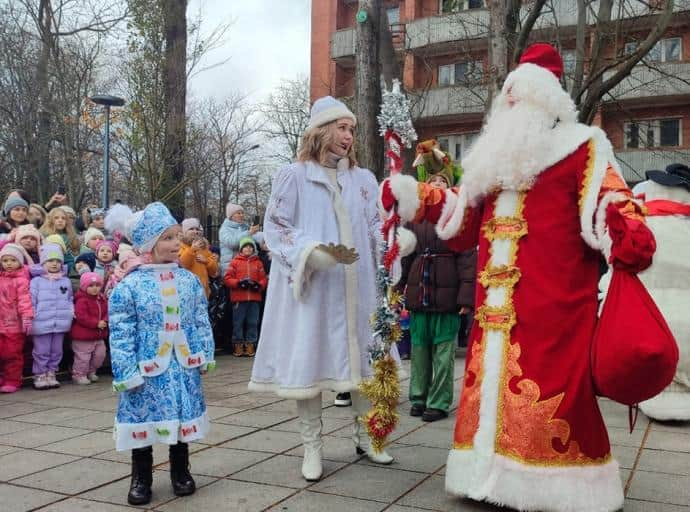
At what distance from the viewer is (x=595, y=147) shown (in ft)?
12.8

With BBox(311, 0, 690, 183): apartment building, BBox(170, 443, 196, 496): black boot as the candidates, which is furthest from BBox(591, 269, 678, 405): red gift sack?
BBox(311, 0, 690, 183): apartment building

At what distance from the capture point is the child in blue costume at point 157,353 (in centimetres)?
401

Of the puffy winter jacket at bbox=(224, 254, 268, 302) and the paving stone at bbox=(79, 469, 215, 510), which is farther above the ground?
the puffy winter jacket at bbox=(224, 254, 268, 302)

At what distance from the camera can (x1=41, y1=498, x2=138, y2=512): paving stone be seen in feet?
12.9

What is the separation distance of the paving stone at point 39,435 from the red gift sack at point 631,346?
12.8 ft

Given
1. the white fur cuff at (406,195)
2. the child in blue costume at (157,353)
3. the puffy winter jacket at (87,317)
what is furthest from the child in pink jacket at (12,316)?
the white fur cuff at (406,195)

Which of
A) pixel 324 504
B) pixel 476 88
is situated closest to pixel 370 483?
pixel 324 504

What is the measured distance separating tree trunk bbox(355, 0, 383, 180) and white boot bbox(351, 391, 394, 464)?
599 centimetres

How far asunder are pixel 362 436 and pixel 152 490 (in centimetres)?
141

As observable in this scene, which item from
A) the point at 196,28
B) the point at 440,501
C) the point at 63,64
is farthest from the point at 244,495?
the point at 63,64

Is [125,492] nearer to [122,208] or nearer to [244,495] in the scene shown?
[244,495]

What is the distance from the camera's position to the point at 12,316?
778cm

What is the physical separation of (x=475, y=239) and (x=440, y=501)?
148 centimetres

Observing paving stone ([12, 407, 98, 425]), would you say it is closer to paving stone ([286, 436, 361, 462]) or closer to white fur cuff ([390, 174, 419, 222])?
paving stone ([286, 436, 361, 462])
